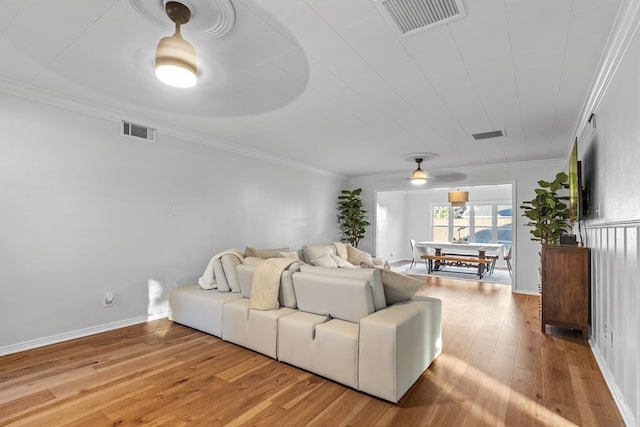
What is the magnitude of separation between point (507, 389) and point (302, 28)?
2.97 m

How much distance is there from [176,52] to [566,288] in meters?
4.30

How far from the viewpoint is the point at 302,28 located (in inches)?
81.8

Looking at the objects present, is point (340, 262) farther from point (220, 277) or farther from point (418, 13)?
point (418, 13)

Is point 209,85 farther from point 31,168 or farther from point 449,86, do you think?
point 449,86

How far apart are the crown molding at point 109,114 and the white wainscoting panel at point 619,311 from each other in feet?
15.0

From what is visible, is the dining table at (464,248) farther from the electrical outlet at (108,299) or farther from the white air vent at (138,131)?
the electrical outlet at (108,299)

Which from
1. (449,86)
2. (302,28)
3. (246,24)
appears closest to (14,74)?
(246,24)

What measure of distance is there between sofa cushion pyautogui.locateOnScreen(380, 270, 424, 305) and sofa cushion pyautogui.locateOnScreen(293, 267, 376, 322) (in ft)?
0.84

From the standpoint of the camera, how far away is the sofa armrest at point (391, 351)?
2201 mm

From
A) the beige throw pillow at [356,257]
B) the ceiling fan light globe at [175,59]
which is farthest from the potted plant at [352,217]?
the ceiling fan light globe at [175,59]

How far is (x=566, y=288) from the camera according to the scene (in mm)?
3535

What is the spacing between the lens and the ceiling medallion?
1.83 meters

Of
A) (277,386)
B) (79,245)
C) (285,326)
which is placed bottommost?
(277,386)

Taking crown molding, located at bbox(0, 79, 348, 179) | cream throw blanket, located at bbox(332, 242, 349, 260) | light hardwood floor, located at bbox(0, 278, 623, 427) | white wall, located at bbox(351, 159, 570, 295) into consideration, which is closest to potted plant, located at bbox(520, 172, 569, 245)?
white wall, located at bbox(351, 159, 570, 295)
